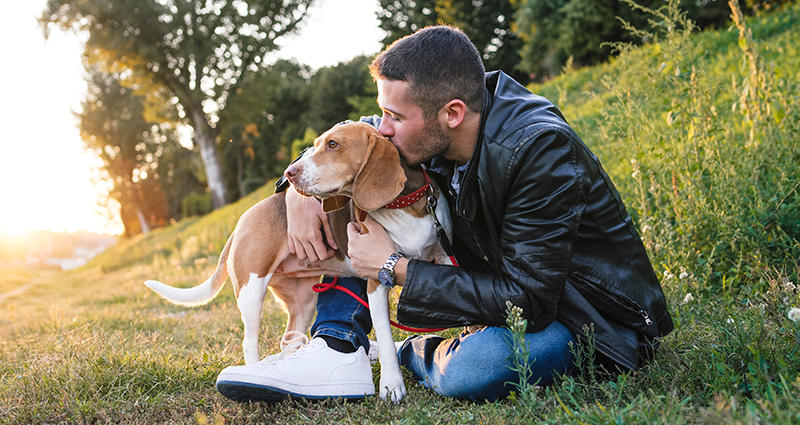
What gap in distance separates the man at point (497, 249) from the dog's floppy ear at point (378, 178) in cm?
11

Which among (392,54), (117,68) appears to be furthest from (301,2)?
(392,54)

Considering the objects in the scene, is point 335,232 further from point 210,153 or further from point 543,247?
point 210,153

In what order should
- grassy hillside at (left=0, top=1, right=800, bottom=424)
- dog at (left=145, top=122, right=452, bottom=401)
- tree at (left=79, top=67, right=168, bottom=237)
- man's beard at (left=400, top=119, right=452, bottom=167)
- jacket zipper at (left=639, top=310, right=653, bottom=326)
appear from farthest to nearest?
tree at (left=79, top=67, right=168, bottom=237) < dog at (left=145, top=122, right=452, bottom=401) < man's beard at (left=400, top=119, right=452, bottom=167) < jacket zipper at (left=639, top=310, right=653, bottom=326) < grassy hillside at (left=0, top=1, right=800, bottom=424)

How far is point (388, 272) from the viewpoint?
2.41m

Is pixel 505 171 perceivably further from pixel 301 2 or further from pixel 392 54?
pixel 301 2

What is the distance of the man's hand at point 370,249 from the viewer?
8.16 feet

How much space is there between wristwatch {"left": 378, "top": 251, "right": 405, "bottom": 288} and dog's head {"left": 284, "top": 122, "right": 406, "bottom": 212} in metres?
0.26

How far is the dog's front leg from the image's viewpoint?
2.44 metres

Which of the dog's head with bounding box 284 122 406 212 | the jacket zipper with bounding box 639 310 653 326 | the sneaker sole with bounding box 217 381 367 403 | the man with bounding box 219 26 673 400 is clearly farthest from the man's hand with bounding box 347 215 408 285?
the jacket zipper with bounding box 639 310 653 326

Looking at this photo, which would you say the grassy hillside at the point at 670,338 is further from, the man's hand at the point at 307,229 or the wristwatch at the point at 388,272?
the man's hand at the point at 307,229

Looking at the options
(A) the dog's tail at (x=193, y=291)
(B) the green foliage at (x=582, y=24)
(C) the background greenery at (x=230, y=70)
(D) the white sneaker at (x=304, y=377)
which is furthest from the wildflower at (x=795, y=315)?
(B) the green foliage at (x=582, y=24)

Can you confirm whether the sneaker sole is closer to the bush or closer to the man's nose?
the man's nose

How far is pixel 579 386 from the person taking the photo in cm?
218

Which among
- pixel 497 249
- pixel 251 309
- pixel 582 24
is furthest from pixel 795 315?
pixel 582 24
